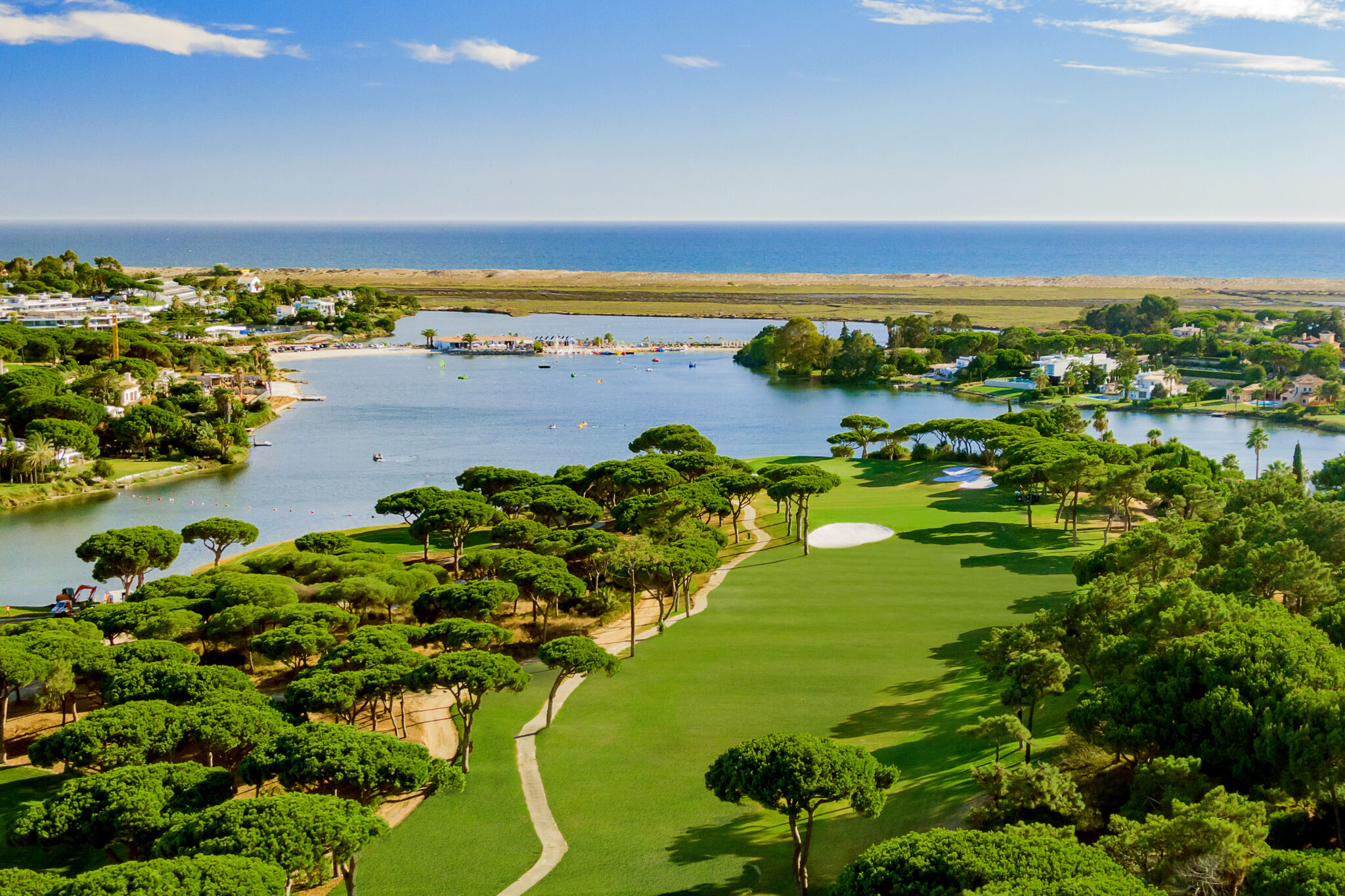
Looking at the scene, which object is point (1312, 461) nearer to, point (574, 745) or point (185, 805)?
point (574, 745)

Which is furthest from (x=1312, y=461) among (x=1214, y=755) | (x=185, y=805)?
(x=185, y=805)

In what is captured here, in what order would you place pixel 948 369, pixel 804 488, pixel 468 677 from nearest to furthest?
pixel 468 677, pixel 804 488, pixel 948 369

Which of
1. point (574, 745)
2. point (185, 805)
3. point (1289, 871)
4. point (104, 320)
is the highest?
point (104, 320)

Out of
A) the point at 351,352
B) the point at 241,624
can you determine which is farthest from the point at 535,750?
the point at 351,352

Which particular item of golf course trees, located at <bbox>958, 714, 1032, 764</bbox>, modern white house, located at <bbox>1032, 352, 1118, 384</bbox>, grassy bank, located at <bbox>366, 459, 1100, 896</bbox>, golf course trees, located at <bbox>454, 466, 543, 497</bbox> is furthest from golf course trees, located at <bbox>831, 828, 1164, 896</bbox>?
modern white house, located at <bbox>1032, 352, 1118, 384</bbox>

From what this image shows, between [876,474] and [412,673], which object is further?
[876,474]

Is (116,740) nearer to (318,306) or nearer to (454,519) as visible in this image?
(454,519)
